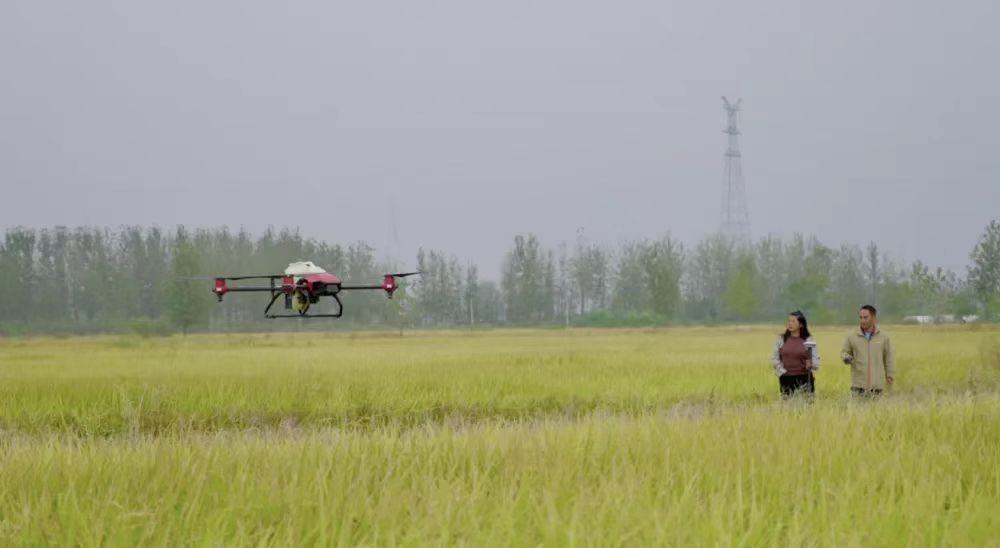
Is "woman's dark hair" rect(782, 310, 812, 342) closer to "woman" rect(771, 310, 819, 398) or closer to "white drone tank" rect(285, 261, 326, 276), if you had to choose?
"woman" rect(771, 310, 819, 398)

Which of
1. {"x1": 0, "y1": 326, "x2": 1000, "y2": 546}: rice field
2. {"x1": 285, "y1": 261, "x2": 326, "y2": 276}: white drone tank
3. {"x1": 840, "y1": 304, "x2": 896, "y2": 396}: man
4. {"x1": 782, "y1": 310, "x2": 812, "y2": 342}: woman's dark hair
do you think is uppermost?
{"x1": 285, "y1": 261, "x2": 326, "y2": 276}: white drone tank

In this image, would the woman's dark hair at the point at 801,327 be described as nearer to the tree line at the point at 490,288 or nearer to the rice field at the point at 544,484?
the rice field at the point at 544,484

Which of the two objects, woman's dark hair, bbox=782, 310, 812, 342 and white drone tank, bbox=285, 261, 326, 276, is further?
white drone tank, bbox=285, 261, 326, 276

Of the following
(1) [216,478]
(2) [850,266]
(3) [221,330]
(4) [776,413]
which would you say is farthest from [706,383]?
→ (2) [850,266]

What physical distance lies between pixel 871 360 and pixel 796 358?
2.47ft

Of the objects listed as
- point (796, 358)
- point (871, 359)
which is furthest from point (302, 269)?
point (871, 359)

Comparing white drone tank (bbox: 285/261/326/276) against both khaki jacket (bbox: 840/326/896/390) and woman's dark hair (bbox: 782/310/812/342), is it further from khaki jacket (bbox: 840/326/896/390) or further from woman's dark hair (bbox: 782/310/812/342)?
khaki jacket (bbox: 840/326/896/390)

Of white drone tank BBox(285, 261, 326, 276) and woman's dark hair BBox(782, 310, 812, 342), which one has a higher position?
white drone tank BBox(285, 261, 326, 276)

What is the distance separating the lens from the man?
1001cm

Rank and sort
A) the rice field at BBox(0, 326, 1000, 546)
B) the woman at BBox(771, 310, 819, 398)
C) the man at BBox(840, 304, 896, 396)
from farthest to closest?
the woman at BBox(771, 310, 819, 398)
the man at BBox(840, 304, 896, 396)
the rice field at BBox(0, 326, 1000, 546)

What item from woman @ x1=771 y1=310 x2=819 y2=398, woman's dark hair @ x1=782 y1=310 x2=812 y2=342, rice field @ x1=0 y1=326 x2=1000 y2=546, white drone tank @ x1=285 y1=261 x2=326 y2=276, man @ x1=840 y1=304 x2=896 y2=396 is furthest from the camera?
white drone tank @ x1=285 y1=261 x2=326 y2=276

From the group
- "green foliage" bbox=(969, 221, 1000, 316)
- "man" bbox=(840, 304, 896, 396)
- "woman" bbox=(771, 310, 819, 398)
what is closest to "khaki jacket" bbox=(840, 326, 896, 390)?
"man" bbox=(840, 304, 896, 396)

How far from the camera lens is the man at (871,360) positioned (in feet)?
32.8

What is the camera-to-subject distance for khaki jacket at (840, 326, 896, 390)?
1002 cm
